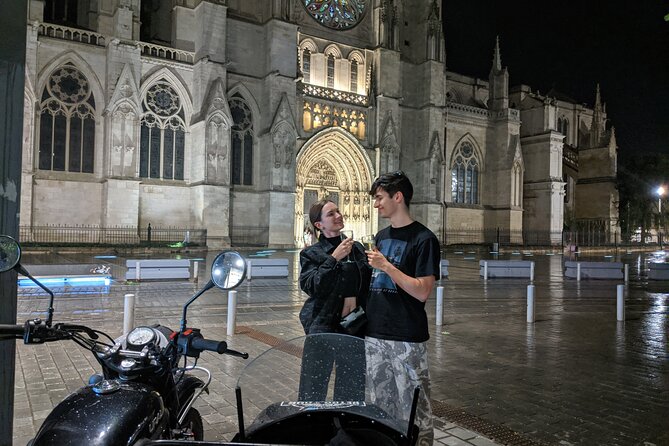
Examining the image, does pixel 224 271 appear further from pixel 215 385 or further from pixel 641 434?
pixel 641 434

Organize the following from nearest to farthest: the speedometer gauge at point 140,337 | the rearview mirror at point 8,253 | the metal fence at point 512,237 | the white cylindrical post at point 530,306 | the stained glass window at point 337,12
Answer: the speedometer gauge at point 140,337 < the rearview mirror at point 8,253 < the white cylindrical post at point 530,306 < the stained glass window at point 337,12 < the metal fence at point 512,237

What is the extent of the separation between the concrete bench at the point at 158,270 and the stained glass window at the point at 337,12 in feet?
76.4

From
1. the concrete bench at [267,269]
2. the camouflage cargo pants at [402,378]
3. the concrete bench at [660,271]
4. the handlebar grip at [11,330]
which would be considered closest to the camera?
the handlebar grip at [11,330]

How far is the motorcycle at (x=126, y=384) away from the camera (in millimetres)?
1731

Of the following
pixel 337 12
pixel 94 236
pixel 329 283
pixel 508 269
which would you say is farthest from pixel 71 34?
pixel 329 283

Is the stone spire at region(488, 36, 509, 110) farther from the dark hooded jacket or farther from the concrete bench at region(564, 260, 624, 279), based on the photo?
the dark hooded jacket

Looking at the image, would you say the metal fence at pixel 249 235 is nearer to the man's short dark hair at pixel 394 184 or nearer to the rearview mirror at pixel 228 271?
the man's short dark hair at pixel 394 184

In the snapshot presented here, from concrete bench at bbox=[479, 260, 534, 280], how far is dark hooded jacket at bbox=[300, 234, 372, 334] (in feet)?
46.6

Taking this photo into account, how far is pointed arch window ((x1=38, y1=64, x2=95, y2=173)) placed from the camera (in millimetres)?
23578

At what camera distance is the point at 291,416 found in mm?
1804

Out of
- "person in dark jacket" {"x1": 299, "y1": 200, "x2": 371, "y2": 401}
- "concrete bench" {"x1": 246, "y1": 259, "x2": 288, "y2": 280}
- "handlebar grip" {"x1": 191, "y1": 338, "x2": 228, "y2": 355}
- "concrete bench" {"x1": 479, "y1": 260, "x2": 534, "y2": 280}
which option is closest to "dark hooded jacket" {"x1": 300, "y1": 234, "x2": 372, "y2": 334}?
"person in dark jacket" {"x1": 299, "y1": 200, "x2": 371, "y2": 401}

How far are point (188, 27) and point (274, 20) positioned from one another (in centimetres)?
474

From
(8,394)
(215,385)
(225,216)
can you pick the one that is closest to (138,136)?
(225,216)

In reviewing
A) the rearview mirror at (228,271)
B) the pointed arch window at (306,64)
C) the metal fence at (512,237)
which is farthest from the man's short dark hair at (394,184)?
the metal fence at (512,237)
